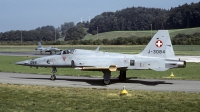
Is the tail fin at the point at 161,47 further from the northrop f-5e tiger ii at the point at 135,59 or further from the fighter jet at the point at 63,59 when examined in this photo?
the fighter jet at the point at 63,59

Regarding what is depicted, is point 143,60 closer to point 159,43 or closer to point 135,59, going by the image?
point 135,59

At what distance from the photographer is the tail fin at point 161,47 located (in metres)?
23.7

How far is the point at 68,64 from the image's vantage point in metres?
25.6

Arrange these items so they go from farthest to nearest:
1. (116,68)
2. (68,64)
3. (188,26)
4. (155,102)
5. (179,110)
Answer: (188,26)
(68,64)
(116,68)
(155,102)
(179,110)

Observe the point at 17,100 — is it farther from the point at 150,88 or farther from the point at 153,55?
the point at 153,55

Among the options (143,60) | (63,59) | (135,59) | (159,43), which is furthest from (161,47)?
(63,59)

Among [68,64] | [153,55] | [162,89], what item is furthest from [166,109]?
[68,64]

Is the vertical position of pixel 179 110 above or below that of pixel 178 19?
below

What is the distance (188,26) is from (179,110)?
16609cm

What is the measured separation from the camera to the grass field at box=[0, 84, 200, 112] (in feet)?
47.9

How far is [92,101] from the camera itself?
16234 millimetres

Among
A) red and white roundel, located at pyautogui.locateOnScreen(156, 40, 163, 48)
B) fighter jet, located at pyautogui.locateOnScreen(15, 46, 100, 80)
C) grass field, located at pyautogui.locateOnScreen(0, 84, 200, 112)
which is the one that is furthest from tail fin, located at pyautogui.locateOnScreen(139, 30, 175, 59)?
grass field, located at pyautogui.locateOnScreen(0, 84, 200, 112)

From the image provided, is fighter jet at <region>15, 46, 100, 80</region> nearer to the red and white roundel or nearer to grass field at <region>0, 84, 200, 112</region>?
the red and white roundel

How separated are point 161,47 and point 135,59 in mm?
2005
